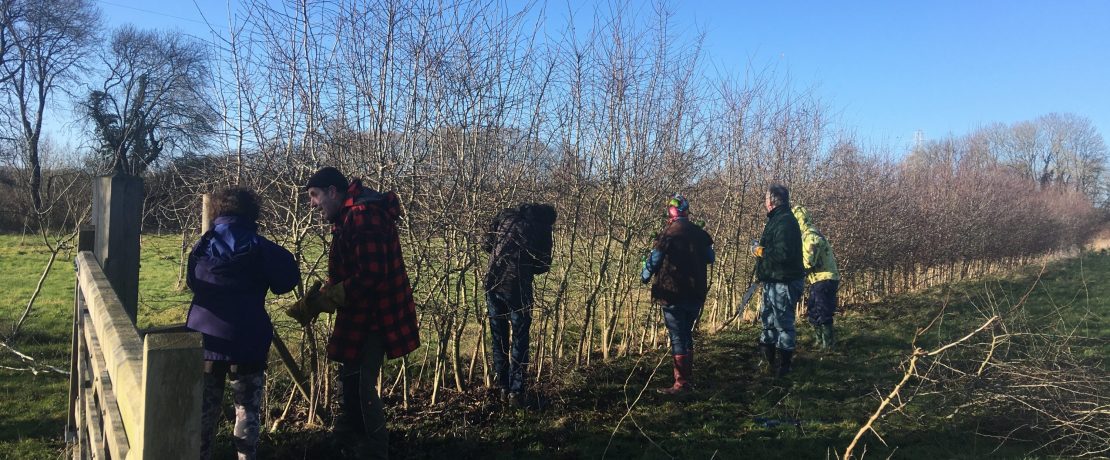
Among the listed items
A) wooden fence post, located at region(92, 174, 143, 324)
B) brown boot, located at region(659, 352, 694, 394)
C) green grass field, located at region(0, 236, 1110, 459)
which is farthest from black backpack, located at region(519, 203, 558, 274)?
wooden fence post, located at region(92, 174, 143, 324)

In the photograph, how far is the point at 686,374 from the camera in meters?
5.05

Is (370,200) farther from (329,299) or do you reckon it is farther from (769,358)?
(769,358)

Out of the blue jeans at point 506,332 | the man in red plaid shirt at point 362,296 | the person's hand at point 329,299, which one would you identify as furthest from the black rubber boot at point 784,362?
the person's hand at point 329,299

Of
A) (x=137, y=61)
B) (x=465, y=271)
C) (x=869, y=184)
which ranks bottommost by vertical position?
(x=465, y=271)

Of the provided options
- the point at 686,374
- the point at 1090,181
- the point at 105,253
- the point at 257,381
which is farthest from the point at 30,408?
the point at 1090,181

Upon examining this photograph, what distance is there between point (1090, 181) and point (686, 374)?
49638 mm

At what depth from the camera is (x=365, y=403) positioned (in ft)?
10.3

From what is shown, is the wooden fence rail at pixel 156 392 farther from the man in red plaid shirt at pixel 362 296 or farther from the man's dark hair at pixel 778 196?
the man's dark hair at pixel 778 196

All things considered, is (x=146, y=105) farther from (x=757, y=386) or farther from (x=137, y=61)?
(x=757, y=386)

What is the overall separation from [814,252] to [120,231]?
6074 millimetres

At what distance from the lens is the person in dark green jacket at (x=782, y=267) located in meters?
5.46

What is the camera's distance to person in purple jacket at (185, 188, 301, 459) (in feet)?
8.95

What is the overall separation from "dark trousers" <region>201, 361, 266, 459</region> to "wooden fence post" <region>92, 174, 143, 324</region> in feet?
1.51

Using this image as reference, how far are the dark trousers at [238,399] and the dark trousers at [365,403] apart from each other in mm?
430
